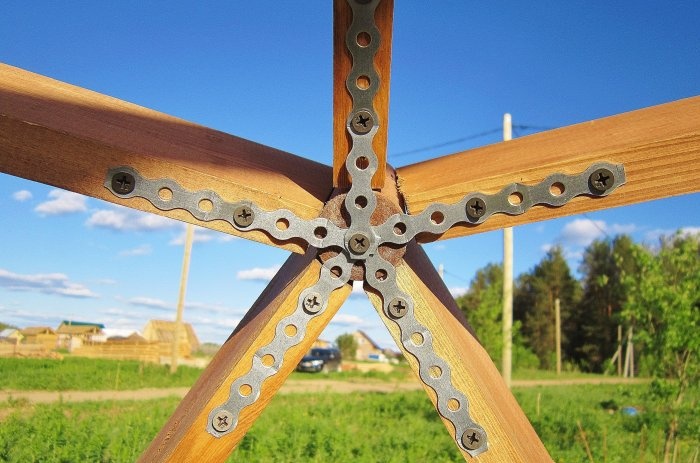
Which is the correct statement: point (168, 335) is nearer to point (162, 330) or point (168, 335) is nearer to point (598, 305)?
point (162, 330)

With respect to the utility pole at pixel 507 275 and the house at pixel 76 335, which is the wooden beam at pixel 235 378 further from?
the house at pixel 76 335

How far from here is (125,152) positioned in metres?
1.61

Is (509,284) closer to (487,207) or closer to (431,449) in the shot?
(431,449)

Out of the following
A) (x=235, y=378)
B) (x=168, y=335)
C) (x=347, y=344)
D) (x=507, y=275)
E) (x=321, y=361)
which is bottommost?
(x=235, y=378)

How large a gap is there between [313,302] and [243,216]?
0.29m

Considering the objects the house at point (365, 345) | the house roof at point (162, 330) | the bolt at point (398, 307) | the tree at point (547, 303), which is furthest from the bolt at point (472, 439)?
the house at point (365, 345)

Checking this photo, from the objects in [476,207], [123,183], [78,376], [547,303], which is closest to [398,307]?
[476,207]

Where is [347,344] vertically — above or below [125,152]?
above

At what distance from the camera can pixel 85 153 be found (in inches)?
62.2

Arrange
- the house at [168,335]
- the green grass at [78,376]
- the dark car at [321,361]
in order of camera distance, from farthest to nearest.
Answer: the dark car at [321,361] < the house at [168,335] < the green grass at [78,376]

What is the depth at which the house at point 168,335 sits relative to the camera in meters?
27.2

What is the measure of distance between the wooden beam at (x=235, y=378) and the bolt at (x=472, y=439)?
0.44 m

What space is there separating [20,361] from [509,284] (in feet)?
32.8

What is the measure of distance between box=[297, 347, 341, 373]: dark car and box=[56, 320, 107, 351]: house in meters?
9.50
